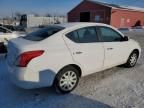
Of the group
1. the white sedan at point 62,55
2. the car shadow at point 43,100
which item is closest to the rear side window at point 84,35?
the white sedan at point 62,55

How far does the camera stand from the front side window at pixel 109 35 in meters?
5.02

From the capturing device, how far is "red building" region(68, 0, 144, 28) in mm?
29672

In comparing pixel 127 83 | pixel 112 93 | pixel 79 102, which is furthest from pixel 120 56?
pixel 79 102

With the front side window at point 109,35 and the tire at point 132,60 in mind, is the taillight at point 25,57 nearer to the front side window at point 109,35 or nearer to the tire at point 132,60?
the front side window at point 109,35

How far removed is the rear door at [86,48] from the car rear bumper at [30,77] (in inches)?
30.6

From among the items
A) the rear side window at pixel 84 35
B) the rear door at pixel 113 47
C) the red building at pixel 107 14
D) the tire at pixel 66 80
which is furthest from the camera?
the red building at pixel 107 14

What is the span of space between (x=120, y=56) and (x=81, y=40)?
1640mm

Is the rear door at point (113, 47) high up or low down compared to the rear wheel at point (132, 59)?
up

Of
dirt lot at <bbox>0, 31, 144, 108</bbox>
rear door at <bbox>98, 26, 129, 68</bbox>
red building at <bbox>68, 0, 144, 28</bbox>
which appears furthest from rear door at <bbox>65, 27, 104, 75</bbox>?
red building at <bbox>68, 0, 144, 28</bbox>

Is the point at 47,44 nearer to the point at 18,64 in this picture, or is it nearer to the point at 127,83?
the point at 18,64

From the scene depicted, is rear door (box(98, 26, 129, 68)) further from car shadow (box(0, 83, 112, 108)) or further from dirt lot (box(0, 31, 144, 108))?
car shadow (box(0, 83, 112, 108))

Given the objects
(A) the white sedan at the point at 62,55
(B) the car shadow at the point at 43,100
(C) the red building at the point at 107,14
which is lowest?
(B) the car shadow at the point at 43,100

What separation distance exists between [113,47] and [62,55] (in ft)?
5.93

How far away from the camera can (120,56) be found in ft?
17.9
